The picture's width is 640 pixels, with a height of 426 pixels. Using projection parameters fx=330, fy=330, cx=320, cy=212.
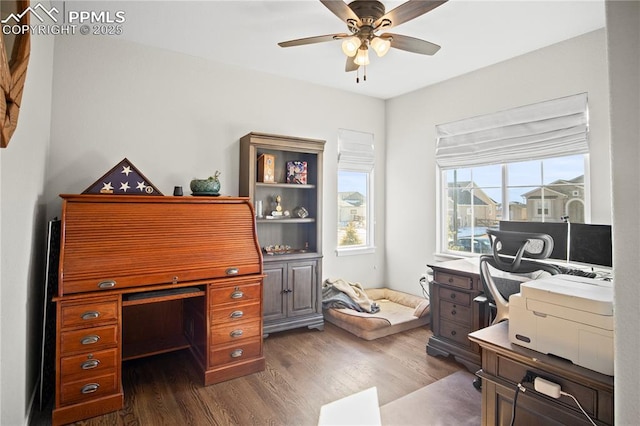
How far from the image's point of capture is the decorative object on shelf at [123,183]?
2.55m

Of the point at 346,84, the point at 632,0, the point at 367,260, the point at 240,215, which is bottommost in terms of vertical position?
the point at 367,260

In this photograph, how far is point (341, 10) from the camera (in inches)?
80.4

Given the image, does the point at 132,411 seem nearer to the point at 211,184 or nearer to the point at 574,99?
the point at 211,184

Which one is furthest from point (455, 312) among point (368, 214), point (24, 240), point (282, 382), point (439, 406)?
point (24, 240)

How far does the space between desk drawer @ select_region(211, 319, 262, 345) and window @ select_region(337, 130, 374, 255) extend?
6.16 feet

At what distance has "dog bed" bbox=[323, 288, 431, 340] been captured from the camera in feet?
11.2

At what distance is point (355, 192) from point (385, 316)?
5.64ft

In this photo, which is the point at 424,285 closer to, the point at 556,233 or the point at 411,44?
the point at 556,233

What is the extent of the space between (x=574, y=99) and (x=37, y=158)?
13.9 feet

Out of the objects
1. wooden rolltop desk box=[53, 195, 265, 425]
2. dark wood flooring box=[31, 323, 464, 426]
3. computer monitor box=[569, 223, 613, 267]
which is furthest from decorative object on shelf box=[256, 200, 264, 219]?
computer monitor box=[569, 223, 613, 267]

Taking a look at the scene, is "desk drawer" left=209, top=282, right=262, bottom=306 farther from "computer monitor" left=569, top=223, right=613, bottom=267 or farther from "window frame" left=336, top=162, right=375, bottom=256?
"computer monitor" left=569, top=223, right=613, bottom=267

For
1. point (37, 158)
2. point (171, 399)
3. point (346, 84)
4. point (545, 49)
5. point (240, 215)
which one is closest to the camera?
point (37, 158)

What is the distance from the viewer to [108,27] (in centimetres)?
279

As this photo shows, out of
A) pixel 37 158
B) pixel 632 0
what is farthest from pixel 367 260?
pixel 632 0
